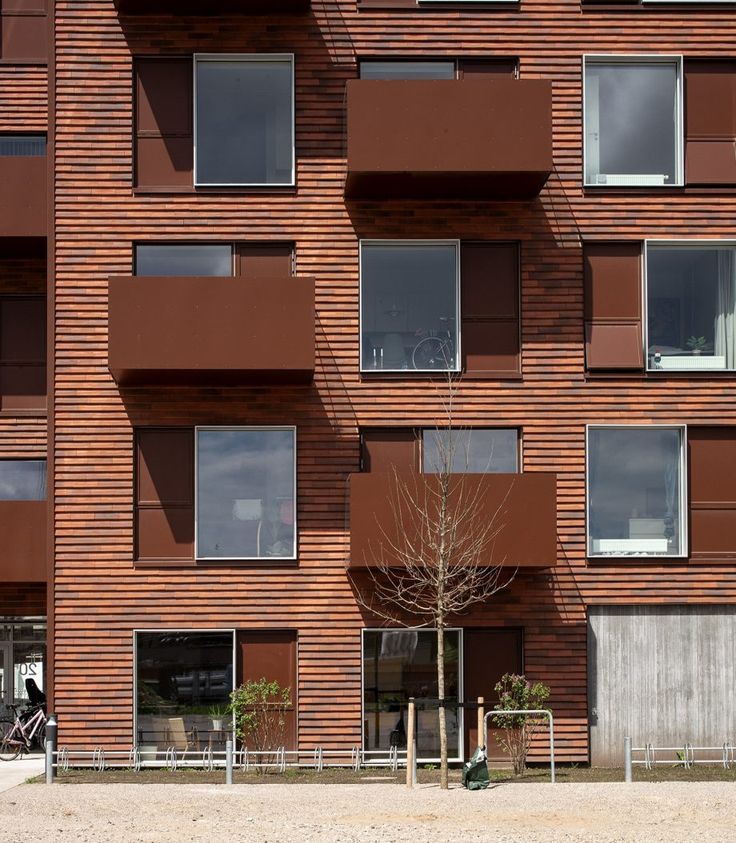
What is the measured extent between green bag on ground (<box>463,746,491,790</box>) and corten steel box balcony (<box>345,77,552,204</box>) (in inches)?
355

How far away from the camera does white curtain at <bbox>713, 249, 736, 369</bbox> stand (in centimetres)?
2484

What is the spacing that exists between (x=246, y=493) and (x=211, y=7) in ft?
26.3

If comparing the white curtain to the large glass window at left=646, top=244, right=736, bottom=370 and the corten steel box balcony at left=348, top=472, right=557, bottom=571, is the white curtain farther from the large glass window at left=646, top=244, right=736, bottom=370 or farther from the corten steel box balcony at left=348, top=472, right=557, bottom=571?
the corten steel box balcony at left=348, top=472, right=557, bottom=571

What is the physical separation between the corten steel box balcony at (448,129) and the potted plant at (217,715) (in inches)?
342

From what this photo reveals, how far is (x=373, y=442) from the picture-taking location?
24.5m

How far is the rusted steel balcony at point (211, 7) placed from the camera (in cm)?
2459

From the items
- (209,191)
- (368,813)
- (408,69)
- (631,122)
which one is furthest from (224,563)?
(631,122)

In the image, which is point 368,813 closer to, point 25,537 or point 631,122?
point 25,537

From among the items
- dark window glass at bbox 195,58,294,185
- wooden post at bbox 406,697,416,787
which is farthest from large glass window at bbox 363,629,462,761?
dark window glass at bbox 195,58,294,185

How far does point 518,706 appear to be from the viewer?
23.6m

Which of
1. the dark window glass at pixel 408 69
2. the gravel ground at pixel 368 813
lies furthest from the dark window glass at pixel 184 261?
the gravel ground at pixel 368 813

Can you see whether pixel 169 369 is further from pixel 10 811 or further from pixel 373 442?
pixel 10 811

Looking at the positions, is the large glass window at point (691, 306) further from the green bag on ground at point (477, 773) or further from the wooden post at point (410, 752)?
the green bag on ground at point (477, 773)

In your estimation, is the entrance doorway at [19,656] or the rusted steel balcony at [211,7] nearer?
the rusted steel balcony at [211,7]
